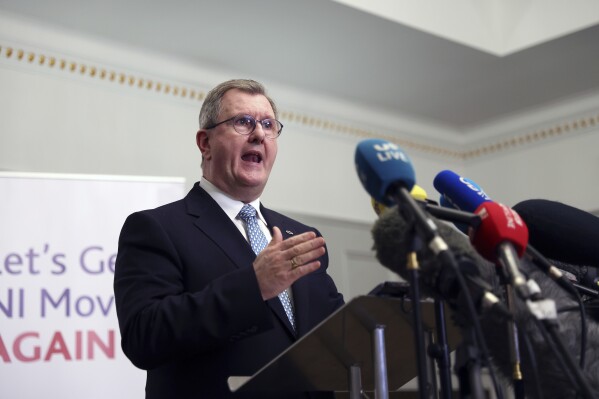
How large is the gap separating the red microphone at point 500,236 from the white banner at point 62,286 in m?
2.35

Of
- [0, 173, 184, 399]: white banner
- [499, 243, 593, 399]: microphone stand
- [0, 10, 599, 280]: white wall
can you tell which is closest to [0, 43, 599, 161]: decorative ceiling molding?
[0, 10, 599, 280]: white wall

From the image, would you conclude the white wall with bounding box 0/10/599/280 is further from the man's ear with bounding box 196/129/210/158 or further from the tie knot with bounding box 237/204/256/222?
the tie knot with bounding box 237/204/256/222

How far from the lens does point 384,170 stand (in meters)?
1.36

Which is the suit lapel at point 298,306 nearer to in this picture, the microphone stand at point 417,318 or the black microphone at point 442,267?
the black microphone at point 442,267

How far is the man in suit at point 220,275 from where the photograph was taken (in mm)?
1766

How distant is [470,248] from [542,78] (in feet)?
14.6

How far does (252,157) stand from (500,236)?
1.10 metres

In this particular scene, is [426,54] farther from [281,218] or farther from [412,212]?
[412,212]

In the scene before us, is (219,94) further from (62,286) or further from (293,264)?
(62,286)

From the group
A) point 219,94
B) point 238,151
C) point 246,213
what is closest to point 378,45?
point 219,94

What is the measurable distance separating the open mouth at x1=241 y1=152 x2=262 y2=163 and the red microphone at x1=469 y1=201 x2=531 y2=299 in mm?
1024

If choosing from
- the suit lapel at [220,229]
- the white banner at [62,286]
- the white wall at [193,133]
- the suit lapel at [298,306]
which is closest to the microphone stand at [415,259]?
the suit lapel at [298,306]

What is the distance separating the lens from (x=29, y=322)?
3320 mm

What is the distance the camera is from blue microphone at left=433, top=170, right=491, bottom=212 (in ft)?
5.19
